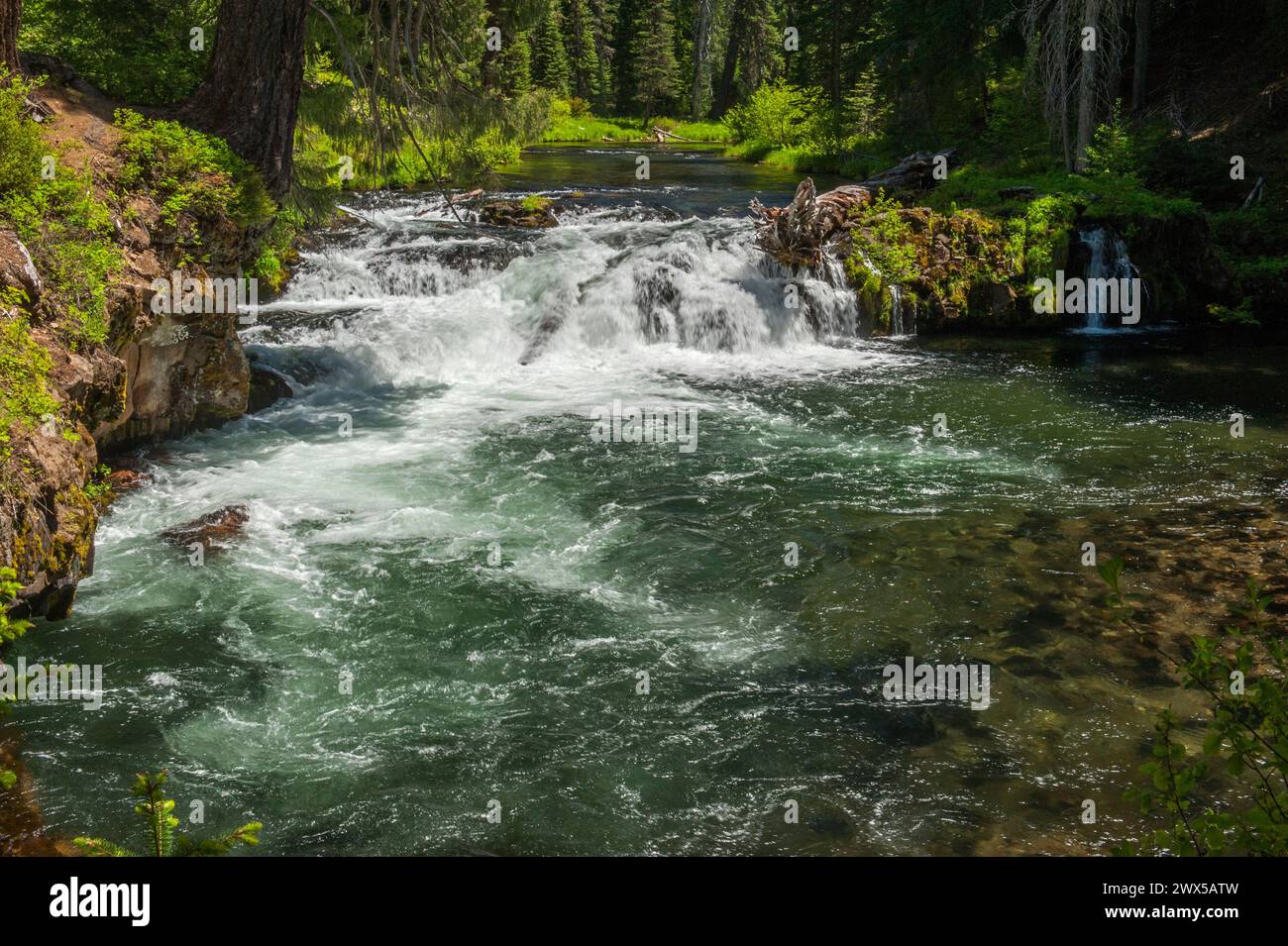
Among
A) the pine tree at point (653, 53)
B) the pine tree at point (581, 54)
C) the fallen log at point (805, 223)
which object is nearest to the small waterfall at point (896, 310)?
the fallen log at point (805, 223)

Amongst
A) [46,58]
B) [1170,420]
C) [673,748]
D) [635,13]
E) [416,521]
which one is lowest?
[673,748]

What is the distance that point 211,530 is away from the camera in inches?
350

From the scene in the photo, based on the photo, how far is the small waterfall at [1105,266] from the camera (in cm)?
1856

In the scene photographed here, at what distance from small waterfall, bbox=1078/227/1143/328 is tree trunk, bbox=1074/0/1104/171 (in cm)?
358

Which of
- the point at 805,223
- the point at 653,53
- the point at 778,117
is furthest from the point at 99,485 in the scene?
the point at 653,53

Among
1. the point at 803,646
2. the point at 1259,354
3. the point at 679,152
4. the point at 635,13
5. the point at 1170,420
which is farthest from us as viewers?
the point at 635,13

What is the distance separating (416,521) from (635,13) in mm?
56918

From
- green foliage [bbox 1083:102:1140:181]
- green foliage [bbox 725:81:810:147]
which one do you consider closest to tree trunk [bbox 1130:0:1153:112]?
green foliage [bbox 1083:102:1140:181]

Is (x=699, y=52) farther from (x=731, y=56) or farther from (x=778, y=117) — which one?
(x=778, y=117)

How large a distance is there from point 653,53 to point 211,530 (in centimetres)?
5547

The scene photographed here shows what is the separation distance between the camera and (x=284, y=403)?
1338cm

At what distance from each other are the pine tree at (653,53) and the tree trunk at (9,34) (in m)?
53.0
